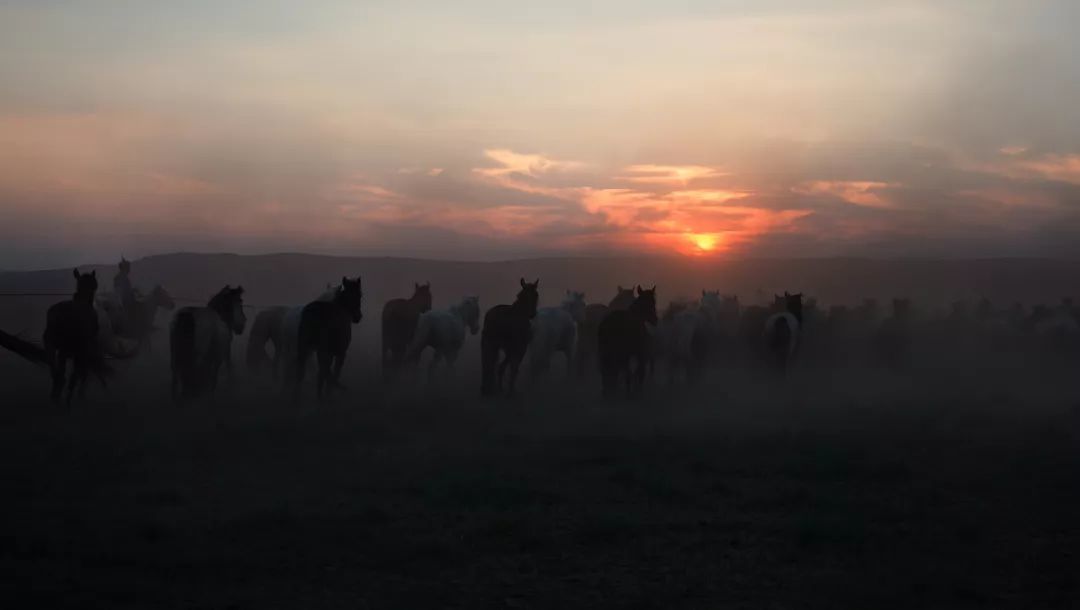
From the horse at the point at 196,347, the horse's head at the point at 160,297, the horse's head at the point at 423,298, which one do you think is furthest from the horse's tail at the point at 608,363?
the horse's head at the point at 160,297

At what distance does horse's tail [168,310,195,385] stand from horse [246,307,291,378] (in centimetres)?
486

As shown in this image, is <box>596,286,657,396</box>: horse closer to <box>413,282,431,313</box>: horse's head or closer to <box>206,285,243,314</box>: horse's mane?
<box>413,282,431,313</box>: horse's head

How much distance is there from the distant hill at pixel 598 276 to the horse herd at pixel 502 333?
→ 74296 millimetres

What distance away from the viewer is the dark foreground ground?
7.16 metres

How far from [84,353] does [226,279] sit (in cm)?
10891

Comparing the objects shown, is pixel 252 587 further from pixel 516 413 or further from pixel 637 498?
pixel 516 413

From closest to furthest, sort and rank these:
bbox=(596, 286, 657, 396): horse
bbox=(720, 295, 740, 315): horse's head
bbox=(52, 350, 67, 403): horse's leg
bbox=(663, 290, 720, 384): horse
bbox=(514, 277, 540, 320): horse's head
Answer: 1. bbox=(52, 350, 67, 403): horse's leg
2. bbox=(596, 286, 657, 396): horse
3. bbox=(514, 277, 540, 320): horse's head
4. bbox=(663, 290, 720, 384): horse
5. bbox=(720, 295, 740, 315): horse's head

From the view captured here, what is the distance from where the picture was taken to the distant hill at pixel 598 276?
370ft

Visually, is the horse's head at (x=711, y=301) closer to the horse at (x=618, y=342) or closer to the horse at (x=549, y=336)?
the horse at (x=549, y=336)

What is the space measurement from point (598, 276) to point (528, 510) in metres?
132

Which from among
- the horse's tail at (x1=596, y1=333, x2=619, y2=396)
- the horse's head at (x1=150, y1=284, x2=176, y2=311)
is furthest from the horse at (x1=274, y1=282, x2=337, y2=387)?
the horse's head at (x1=150, y1=284, x2=176, y2=311)

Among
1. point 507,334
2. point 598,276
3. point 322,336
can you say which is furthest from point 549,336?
point 598,276

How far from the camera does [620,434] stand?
14.6m

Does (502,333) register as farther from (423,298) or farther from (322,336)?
(423,298)
